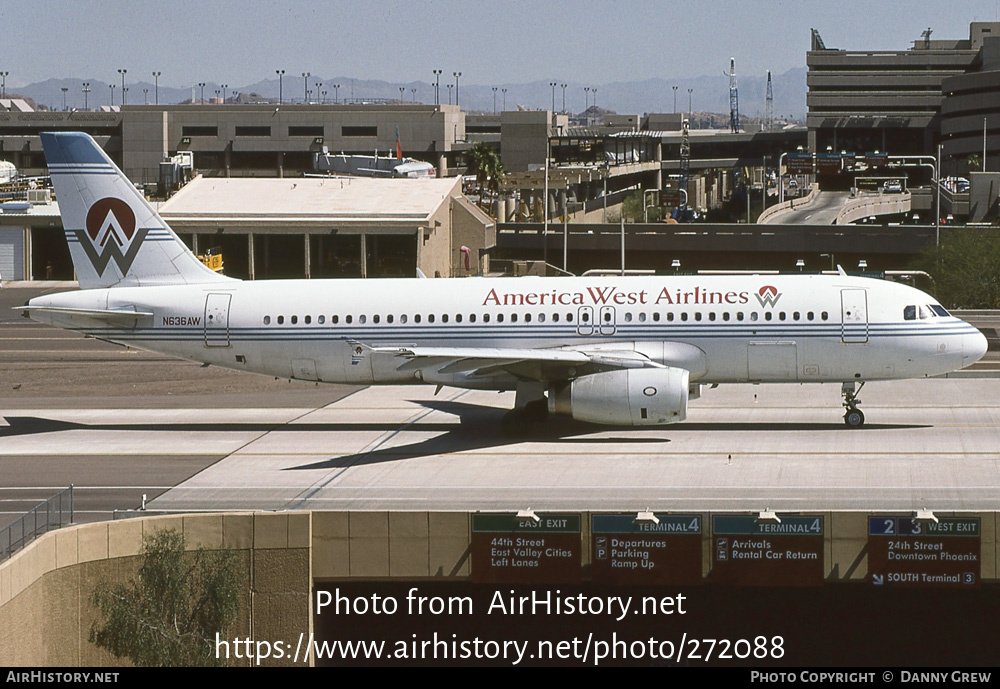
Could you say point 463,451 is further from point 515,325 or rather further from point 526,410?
point 515,325

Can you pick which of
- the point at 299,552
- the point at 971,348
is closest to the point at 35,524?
the point at 299,552

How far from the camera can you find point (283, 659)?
28.1 meters

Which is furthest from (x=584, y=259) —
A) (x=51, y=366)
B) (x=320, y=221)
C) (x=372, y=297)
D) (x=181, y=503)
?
(x=181, y=503)

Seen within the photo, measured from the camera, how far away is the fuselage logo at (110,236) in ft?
138

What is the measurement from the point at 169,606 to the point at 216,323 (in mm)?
15392

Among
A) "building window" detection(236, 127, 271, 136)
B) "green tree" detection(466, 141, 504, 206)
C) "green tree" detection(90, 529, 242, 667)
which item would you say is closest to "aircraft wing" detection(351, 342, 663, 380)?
"green tree" detection(90, 529, 242, 667)

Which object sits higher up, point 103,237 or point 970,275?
point 103,237

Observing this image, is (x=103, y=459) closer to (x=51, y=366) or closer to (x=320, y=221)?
(x=51, y=366)

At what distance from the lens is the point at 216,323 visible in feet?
134

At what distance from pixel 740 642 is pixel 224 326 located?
1932 centimetres

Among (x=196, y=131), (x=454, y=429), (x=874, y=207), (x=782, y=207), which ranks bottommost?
(x=454, y=429)

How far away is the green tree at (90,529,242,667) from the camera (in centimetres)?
2634

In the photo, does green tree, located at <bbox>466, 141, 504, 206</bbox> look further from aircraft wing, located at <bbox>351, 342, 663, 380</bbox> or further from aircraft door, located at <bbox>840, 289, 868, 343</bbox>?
aircraft door, located at <bbox>840, 289, 868, 343</bbox>

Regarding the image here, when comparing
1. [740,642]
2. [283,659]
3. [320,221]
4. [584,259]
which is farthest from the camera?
[584,259]
